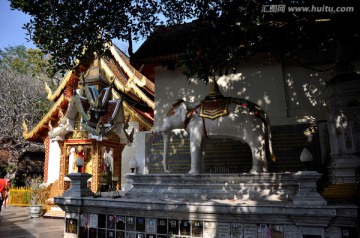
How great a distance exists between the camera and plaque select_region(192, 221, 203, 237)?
5934 mm

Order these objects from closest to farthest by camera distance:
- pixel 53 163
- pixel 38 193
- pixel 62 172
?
pixel 62 172 < pixel 38 193 < pixel 53 163

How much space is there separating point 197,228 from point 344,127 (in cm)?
411

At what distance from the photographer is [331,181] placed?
686 cm

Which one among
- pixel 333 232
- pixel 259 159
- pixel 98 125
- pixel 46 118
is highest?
pixel 46 118

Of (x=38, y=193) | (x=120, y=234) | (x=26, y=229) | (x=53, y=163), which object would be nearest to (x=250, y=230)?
(x=120, y=234)

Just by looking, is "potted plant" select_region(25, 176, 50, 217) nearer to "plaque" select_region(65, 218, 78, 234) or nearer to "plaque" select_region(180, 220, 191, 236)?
"plaque" select_region(65, 218, 78, 234)

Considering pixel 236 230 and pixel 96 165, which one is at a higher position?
pixel 96 165

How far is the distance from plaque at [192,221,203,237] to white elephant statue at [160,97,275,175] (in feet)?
4.87

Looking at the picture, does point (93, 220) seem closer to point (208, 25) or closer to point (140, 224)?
point (140, 224)

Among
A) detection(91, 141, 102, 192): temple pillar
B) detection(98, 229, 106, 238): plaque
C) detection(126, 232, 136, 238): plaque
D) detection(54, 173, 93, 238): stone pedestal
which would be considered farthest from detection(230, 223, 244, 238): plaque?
detection(91, 141, 102, 192): temple pillar

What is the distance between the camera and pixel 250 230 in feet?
18.3

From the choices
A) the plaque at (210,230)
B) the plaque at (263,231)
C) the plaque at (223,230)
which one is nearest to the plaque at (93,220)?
the plaque at (210,230)

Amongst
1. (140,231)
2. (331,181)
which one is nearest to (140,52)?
(140,231)

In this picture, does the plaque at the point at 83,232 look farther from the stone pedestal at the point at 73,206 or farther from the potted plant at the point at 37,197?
the potted plant at the point at 37,197
